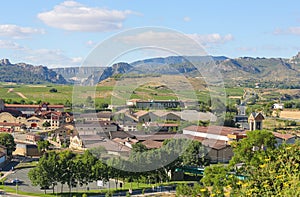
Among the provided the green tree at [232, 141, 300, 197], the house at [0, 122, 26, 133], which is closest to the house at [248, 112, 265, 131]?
the house at [0, 122, 26, 133]

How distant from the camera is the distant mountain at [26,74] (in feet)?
249

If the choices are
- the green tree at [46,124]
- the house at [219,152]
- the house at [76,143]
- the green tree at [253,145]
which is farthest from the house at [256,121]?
the green tree at [46,124]

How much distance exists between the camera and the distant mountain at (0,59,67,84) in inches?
2990

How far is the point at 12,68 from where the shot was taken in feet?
274

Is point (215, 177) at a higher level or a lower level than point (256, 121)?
lower

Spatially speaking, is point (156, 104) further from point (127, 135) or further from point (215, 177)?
point (215, 177)

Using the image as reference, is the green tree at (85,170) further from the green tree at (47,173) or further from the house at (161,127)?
the house at (161,127)

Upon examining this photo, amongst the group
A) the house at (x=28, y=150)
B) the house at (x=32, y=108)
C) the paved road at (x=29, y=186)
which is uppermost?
the house at (x=32, y=108)

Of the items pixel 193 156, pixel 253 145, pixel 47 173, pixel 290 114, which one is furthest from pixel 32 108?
pixel 253 145

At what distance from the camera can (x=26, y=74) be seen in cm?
8194

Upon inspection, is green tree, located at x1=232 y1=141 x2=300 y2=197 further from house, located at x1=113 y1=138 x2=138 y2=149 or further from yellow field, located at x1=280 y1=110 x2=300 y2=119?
yellow field, located at x1=280 y1=110 x2=300 y2=119

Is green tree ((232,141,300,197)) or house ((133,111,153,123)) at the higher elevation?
green tree ((232,141,300,197))

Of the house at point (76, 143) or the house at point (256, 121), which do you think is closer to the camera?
the house at point (256, 121)

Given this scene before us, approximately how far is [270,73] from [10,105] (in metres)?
62.6
